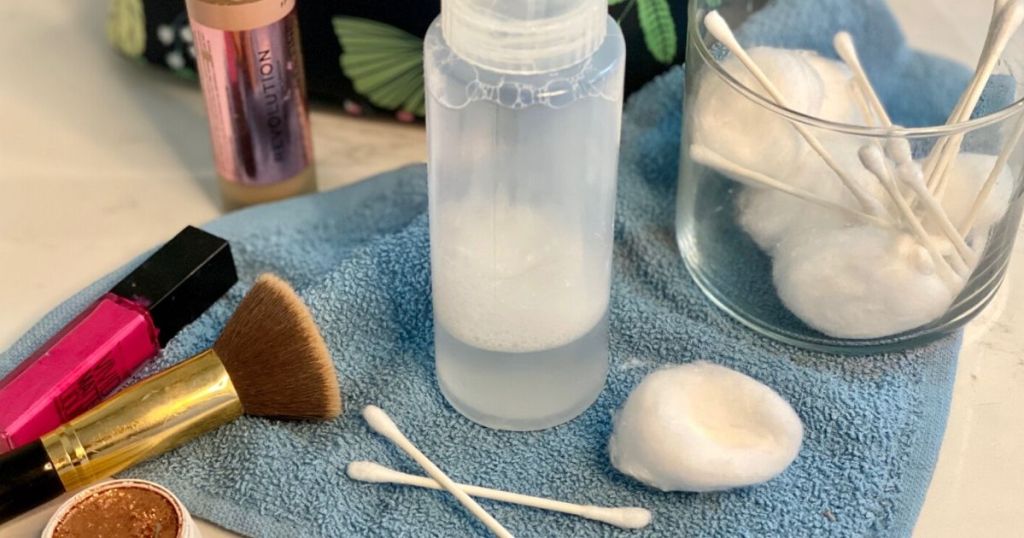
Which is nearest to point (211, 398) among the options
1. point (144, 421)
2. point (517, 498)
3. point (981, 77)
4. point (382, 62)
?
point (144, 421)

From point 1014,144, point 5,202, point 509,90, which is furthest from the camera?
point 5,202

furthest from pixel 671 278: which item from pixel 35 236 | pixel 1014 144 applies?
pixel 35 236

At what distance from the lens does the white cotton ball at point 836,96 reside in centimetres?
58

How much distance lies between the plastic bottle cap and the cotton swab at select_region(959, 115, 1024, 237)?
0.21 m

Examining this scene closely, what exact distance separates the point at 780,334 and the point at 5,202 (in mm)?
405

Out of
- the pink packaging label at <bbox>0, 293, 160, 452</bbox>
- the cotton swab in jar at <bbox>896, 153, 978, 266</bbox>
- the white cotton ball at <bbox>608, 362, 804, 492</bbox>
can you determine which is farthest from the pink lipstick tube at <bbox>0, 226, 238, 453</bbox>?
the cotton swab in jar at <bbox>896, 153, 978, 266</bbox>

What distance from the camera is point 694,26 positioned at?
0.56 m

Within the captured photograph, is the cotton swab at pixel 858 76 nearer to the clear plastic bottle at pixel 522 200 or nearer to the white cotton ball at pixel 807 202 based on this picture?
the white cotton ball at pixel 807 202

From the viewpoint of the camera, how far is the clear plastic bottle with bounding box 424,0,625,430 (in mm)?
421

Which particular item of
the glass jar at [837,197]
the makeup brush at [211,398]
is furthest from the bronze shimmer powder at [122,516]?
the glass jar at [837,197]

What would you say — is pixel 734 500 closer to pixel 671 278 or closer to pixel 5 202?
pixel 671 278

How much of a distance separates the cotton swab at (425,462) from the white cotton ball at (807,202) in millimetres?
193

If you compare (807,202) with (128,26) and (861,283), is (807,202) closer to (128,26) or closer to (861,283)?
(861,283)

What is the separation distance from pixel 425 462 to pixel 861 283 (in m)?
0.20
